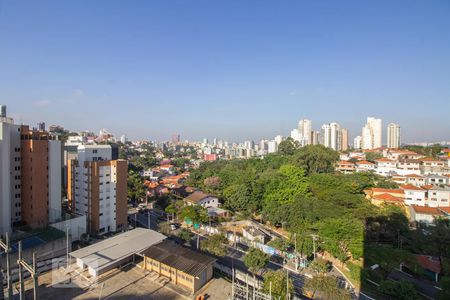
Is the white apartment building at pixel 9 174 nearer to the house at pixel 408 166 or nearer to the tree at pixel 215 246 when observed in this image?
the tree at pixel 215 246

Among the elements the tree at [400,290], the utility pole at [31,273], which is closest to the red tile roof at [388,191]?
the tree at [400,290]

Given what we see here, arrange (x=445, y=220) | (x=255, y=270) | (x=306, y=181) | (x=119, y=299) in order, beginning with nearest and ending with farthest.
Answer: (x=119, y=299) < (x=255, y=270) < (x=445, y=220) < (x=306, y=181)

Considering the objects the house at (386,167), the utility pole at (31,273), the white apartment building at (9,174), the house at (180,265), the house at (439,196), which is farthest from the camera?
the house at (386,167)

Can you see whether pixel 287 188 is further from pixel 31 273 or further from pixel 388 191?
pixel 31 273

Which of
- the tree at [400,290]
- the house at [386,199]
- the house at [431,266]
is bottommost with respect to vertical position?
the house at [431,266]

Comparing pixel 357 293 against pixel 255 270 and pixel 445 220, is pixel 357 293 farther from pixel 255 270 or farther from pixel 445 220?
pixel 445 220

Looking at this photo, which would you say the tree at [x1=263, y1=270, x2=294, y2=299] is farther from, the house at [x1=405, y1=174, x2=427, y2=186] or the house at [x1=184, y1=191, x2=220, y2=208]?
the house at [x1=405, y1=174, x2=427, y2=186]

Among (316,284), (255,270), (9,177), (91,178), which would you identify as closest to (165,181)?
(91,178)
